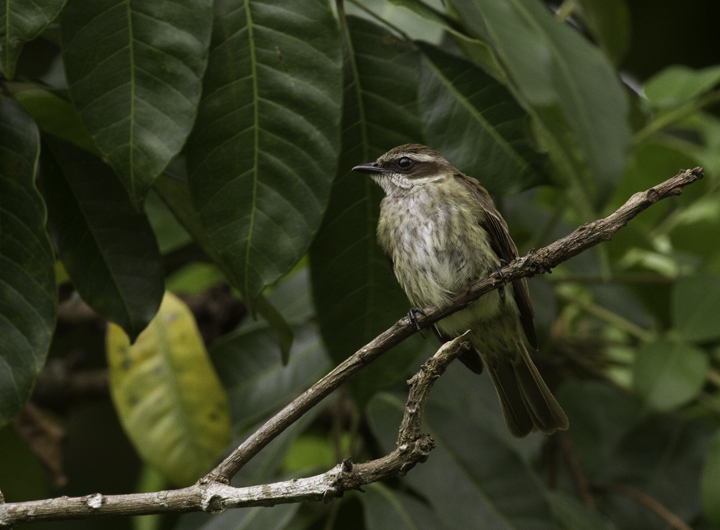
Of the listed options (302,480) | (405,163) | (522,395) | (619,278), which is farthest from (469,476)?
(302,480)

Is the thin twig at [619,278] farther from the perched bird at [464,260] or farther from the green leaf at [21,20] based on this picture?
the green leaf at [21,20]

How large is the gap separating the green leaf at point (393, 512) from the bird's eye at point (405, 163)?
1.12m

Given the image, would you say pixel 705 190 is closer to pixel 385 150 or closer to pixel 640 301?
pixel 640 301

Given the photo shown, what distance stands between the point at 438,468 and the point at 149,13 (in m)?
1.80

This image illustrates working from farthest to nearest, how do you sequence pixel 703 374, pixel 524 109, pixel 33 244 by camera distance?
1. pixel 703 374
2. pixel 524 109
3. pixel 33 244

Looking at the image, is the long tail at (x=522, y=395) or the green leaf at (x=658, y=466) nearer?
the long tail at (x=522, y=395)

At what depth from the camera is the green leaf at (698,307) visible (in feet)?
10.3

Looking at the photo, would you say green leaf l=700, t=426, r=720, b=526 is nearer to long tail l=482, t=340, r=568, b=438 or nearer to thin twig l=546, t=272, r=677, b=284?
long tail l=482, t=340, r=568, b=438

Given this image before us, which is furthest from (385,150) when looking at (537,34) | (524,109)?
(537,34)

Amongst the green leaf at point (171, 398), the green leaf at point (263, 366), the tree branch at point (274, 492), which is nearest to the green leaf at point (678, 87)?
the green leaf at point (263, 366)

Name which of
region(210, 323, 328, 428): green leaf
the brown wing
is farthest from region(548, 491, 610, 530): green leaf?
region(210, 323, 328, 428): green leaf

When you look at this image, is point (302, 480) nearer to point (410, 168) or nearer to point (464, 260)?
point (464, 260)

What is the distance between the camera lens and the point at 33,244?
179 cm

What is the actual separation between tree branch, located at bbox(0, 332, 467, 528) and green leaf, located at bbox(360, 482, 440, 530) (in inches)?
47.8
